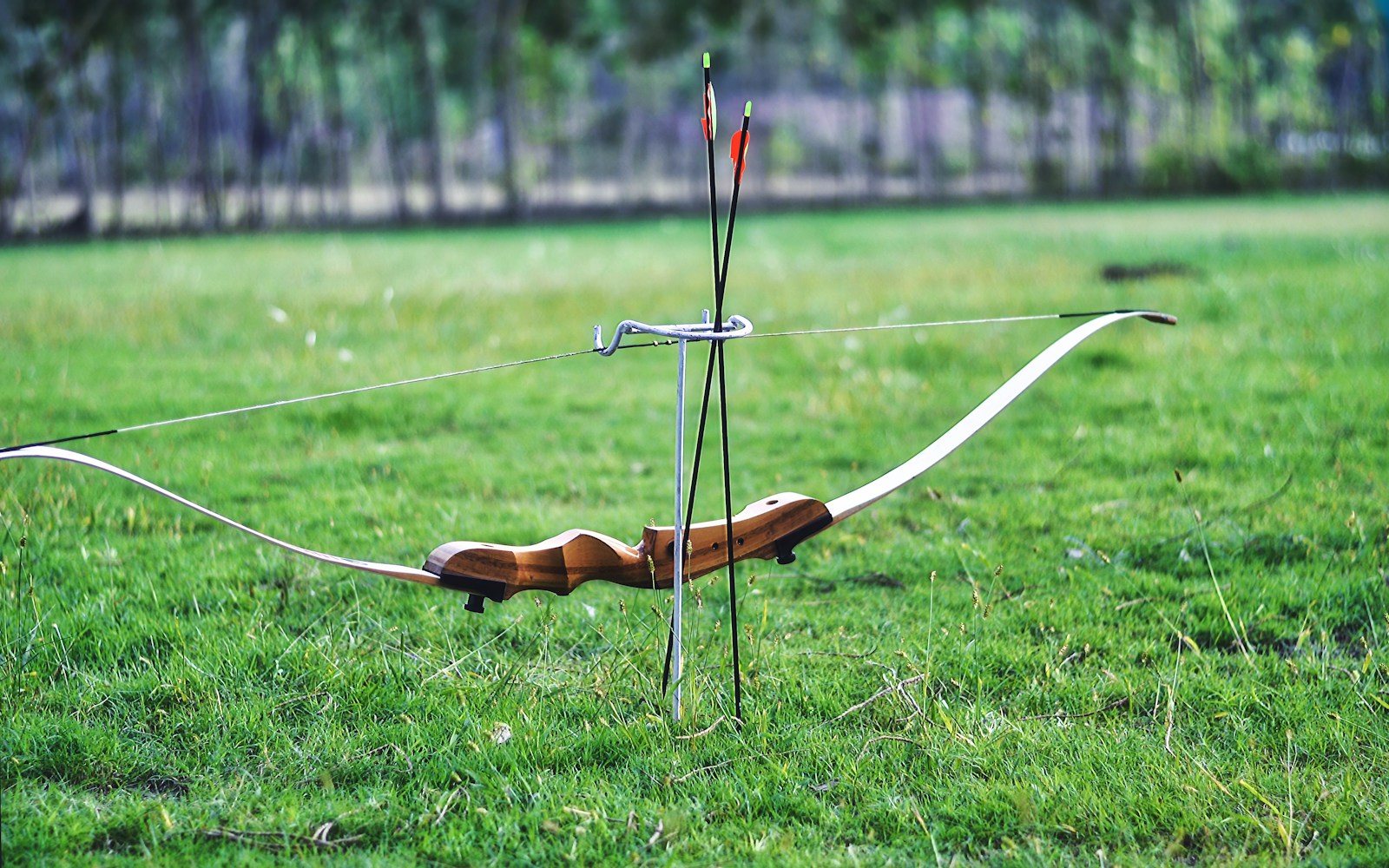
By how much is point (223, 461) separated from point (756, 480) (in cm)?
230

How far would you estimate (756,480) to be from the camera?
5.04 metres

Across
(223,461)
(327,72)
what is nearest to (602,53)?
(327,72)

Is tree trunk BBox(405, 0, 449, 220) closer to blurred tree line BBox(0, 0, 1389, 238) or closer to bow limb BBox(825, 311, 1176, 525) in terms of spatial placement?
blurred tree line BBox(0, 0, 1389, 238)

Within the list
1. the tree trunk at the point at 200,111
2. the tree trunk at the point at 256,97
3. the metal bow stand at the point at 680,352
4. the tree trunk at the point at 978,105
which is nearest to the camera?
the metal bow stand at the point at 680,352

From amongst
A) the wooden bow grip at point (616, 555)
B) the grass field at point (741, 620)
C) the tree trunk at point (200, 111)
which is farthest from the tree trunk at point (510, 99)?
the wooden bow grip at point (616, 555)

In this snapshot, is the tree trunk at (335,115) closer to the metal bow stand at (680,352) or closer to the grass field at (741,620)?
the grass field at (741,620)

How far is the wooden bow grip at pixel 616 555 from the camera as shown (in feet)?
7.95

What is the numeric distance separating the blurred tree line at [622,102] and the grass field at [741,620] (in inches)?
Result: 633

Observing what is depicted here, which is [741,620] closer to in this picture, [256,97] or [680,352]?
[680,352]

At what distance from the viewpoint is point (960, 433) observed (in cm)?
282

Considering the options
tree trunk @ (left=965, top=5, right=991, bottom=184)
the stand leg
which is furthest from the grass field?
tree trunk @ (left=965, top=5, right=991, bottom=184)

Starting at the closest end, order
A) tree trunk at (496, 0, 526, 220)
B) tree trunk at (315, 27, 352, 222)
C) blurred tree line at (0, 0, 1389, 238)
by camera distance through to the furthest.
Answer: blurred tree line at (0, 0, 1389, 238) → tree trunk at (315, 27, 352, 222) → tree trunk at (496, 0, 526, 220)
